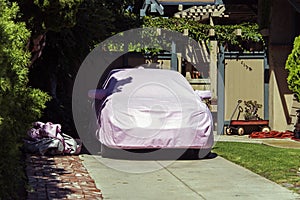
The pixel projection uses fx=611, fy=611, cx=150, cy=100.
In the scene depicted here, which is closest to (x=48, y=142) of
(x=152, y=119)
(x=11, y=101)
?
(x=152, y=119)

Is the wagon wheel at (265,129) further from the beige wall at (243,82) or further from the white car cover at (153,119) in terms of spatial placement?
the white car cover at (153,119)

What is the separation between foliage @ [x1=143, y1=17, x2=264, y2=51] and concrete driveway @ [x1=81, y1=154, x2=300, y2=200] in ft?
18.4

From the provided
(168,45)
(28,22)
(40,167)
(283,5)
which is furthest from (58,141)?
(283,5)

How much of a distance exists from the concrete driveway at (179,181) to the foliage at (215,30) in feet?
18.4

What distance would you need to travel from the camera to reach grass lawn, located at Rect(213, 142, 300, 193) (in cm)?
842

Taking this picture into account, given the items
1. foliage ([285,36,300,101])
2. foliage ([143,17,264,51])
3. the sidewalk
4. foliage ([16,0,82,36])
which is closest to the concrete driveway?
the sidewalk

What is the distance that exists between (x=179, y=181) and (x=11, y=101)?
3298mm

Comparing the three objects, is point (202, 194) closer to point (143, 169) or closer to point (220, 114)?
point (143, 169)

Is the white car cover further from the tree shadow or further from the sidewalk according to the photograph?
→ the tree shadow

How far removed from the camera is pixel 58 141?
10.4m

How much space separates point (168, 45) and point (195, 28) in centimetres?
79

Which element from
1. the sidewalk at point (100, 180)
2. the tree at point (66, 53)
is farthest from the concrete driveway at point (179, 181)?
the tree at point (66, 53)

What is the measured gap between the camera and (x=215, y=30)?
49.7 feet

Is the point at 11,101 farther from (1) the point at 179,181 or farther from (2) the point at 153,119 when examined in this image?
(2) the point at 153,119
